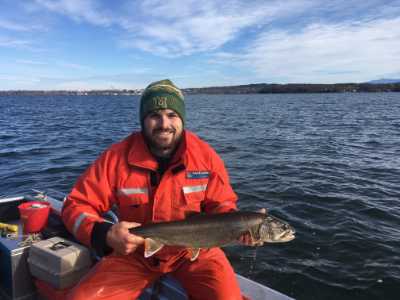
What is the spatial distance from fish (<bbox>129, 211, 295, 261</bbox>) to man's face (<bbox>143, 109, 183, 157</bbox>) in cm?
117

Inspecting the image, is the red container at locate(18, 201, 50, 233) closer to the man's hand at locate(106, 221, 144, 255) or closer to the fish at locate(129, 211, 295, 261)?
the man's hand at locate(106, 221, 144, 255)

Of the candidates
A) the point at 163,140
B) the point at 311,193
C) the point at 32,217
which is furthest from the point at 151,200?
the point at 311,193

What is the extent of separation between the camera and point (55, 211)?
641 cm

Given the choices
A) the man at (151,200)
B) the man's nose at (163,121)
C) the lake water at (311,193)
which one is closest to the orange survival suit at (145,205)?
the man at (151,200)

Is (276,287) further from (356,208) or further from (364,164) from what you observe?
(364,164)

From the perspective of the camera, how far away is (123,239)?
4.02m

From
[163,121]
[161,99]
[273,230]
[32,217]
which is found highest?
[161,99]

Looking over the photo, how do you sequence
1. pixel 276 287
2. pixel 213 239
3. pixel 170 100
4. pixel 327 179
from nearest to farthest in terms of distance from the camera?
pixel 213 239
pixel 170 100
pixel 276 287
pixel 327 179

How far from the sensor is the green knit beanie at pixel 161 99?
481cm

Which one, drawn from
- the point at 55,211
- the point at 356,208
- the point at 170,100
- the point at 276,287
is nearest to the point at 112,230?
the point at 170,100

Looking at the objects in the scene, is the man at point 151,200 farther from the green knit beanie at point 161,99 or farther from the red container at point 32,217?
A: the red container at point 32,217

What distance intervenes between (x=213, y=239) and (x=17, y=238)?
3.20 meters

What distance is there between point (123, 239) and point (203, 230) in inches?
35.4

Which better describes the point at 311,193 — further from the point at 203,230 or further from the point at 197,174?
the point at 203,230
